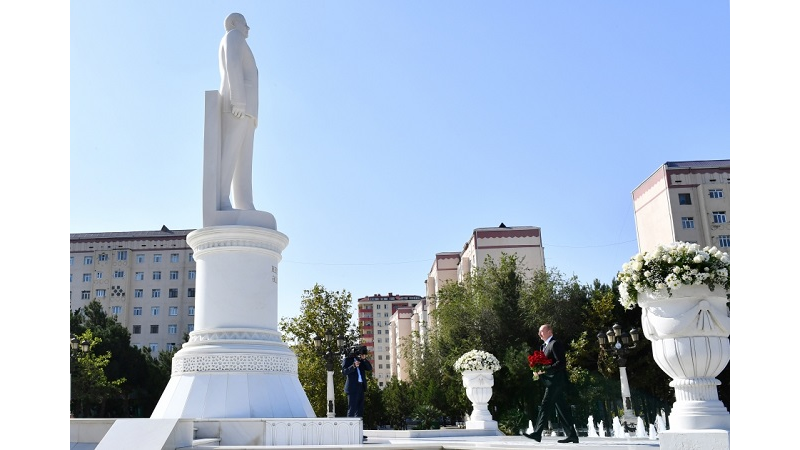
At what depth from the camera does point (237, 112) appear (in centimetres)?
1290

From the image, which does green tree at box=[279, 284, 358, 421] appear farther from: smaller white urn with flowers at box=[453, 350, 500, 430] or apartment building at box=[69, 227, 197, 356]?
apartment building at box=[69, 227, 197, 356]

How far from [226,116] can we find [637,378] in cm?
2381

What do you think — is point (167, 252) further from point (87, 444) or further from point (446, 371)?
point (87, 444)

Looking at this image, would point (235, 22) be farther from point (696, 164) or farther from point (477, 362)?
point (696, 164)

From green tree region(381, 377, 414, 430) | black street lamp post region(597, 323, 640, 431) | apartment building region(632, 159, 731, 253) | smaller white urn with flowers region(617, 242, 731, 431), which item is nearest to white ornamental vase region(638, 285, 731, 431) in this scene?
smaller white urn with flowers region(617, 242, 731, 431)

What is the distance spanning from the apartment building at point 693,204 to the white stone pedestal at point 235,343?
3611 cm

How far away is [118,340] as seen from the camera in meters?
47.7

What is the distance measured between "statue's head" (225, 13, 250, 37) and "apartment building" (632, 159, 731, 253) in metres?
35.6

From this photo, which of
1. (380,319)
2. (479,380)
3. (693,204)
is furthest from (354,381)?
(380,319)

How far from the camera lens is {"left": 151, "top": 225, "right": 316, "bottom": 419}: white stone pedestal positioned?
10.4 meters

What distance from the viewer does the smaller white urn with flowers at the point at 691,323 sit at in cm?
630

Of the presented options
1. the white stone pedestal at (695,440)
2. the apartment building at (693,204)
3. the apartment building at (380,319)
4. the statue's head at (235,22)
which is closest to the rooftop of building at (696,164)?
the apartment building at (693,204)

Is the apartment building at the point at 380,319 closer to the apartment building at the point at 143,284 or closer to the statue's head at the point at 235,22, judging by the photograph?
the apartment building at the point at 143,284

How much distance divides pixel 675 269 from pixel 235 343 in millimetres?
7320
